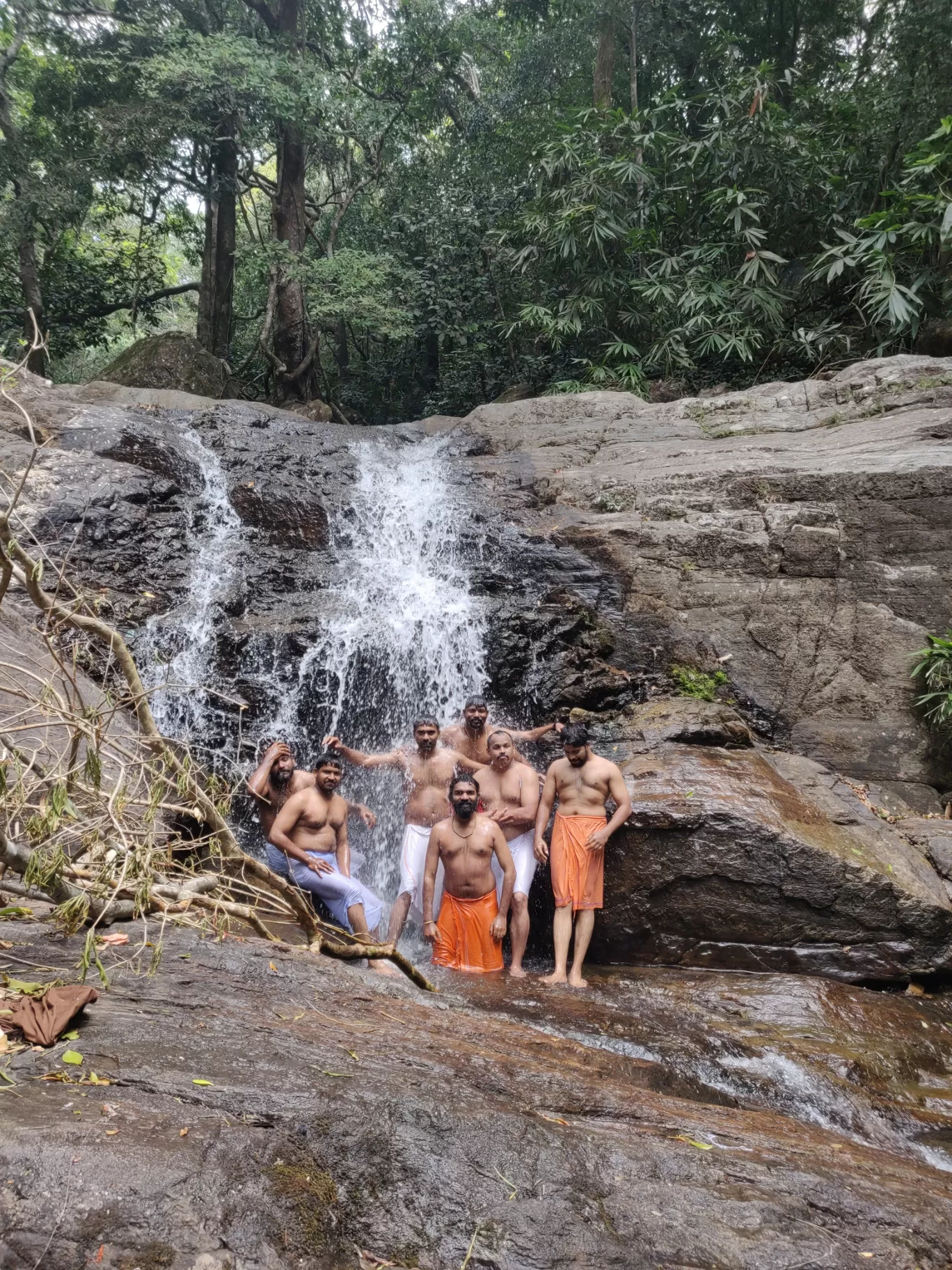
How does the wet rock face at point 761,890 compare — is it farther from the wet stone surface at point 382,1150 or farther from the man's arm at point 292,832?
the man's arm at point 292,832

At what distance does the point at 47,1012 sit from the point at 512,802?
13.8ft

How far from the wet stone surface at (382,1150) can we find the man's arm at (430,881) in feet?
7.20

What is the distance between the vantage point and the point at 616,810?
6223 millimetres

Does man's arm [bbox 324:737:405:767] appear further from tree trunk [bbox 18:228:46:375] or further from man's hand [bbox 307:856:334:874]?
tree trunk [bbox 18:228:46:375]

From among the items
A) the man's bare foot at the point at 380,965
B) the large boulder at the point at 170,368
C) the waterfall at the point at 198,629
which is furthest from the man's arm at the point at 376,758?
the large boulder at the point at 170,368

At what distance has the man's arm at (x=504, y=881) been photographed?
20.2 ft

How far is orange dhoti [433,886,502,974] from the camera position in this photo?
6164mm

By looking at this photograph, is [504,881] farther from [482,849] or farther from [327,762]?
[327,762]

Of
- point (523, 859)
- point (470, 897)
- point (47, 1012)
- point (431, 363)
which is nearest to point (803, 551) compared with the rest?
point (523, 859)

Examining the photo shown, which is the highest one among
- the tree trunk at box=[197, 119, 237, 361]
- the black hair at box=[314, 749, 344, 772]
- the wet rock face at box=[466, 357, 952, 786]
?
the tree trunk at box=[197, 119, 237, 361]

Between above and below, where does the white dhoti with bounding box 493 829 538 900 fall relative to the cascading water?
below

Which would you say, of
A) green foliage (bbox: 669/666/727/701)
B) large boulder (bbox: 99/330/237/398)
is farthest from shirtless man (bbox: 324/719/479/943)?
large boulder (bbox: 99/330/237/398)

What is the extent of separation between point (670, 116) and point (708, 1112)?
53.9 feet

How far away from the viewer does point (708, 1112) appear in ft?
10.9
